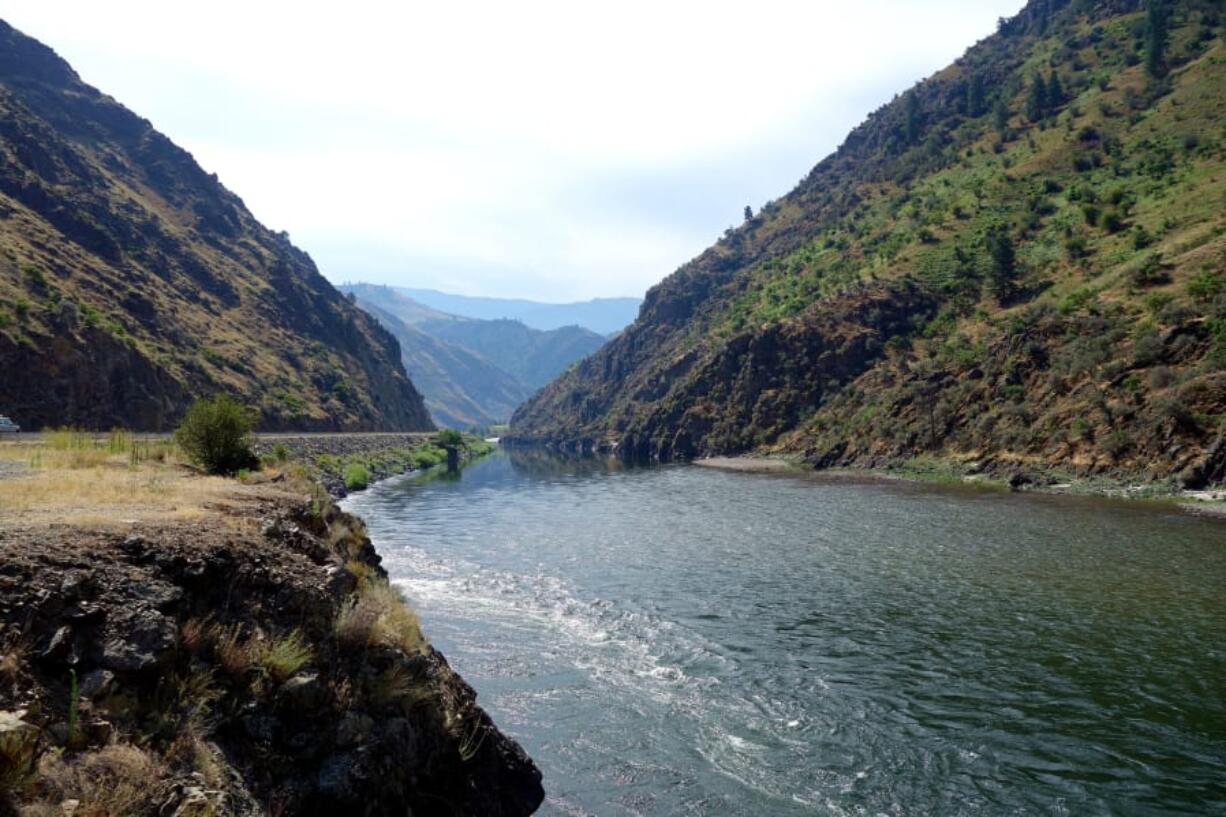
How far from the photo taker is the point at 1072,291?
3169 inches

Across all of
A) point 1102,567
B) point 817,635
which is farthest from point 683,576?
point 1102,567

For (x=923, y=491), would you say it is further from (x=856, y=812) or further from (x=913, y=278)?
(x=913, y=278)

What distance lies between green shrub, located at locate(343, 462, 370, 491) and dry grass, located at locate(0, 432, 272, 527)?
4543 centimetres

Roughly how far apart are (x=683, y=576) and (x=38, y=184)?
10653cm

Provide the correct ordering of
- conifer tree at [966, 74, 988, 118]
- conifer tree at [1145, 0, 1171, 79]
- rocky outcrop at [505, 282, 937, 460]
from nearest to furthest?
rocky outcrop at [505, 282, 937, 460] < conifer tree at [1145, 0, 1171, 79] < conifer tree at [966, 74, 988, 118]

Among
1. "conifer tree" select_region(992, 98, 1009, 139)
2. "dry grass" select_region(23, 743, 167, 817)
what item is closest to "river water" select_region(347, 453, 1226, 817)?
"dry grass" select_region(23, 743, 167, 817)

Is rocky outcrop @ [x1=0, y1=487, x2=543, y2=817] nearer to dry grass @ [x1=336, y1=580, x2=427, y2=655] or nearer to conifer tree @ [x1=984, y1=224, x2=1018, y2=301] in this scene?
dry grass @ [x1=336, y1=580, x2=427, y2=655]

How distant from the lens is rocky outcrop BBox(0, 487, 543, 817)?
22.6 ft

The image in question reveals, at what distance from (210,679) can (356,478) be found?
6504cm

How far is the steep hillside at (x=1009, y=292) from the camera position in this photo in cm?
5938

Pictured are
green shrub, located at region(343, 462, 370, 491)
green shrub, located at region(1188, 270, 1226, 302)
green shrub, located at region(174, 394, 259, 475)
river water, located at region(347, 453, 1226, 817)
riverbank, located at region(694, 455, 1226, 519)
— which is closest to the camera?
river water, located at region(347, 453, 1226, 817)

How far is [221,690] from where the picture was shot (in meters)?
8.66

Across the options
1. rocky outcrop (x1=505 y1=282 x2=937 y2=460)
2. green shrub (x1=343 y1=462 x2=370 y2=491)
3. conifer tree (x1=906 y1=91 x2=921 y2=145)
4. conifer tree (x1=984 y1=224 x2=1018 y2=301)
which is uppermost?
conifer tree (x1=906 y1=91 x2=921 y2=145)

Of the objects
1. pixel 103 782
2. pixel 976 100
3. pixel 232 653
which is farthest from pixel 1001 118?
pixel 103 782
